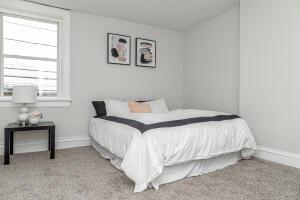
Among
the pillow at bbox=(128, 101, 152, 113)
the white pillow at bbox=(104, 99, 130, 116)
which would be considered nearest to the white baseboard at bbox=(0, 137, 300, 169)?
the white pillow at bbox=(104, 99, 130, 116)

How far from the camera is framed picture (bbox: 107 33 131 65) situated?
3.91 meters

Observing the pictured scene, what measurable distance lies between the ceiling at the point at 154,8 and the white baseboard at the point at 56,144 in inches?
90.8

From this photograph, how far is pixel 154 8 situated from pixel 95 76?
1.62 m

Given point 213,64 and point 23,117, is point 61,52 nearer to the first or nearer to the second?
point 23,117

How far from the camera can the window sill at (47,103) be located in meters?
3.13

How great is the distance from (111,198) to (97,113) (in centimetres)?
197

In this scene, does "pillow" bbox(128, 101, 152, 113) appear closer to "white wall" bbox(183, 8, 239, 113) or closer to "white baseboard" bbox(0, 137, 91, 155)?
"white baseboard" bbox(0, 137, 91, 155)

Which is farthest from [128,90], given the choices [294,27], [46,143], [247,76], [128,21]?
[294,27]

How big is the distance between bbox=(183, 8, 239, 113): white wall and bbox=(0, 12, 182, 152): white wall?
58 cm

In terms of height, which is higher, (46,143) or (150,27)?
(150,27)

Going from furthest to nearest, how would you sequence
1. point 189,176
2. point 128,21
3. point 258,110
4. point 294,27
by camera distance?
point 128,21
point 258,110
point 294,27
point 189,176

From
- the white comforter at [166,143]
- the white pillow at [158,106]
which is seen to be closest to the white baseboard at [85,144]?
the white comforter at [166,143]

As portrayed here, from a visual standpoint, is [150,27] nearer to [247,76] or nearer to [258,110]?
[247,76]

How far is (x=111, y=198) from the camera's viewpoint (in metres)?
1.75
